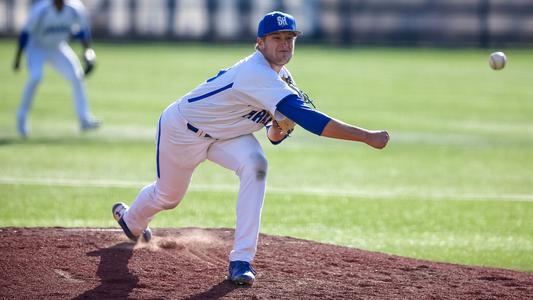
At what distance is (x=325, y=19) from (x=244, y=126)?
34164mm

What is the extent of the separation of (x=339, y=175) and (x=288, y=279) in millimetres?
6503

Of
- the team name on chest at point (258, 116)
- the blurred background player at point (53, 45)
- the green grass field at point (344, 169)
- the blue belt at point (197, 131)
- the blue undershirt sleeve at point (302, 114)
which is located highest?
the blue undershirt sleeve at point (302, 114)

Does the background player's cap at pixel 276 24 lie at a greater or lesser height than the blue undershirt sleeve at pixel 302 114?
greater

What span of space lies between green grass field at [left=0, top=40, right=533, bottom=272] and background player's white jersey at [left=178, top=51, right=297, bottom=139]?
260 centimetres

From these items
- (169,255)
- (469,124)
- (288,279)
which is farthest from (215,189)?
(469,124)

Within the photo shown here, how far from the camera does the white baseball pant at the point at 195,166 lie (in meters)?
7.13

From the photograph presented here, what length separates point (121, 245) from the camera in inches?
327

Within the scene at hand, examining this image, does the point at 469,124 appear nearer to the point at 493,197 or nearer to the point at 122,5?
the point at 493,197

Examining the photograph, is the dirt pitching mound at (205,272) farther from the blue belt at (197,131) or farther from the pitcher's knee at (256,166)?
the blue belt at (197,131)

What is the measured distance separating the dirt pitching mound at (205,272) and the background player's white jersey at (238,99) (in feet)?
3.87

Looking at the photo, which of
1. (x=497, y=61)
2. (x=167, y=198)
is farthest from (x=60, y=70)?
(x=167, y=198)

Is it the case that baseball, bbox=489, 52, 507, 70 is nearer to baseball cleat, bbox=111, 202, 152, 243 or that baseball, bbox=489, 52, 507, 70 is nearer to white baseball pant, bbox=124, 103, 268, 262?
white baseball pant, bbox=124, 103, 268, 262

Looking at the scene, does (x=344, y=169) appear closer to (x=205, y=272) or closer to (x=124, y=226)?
(x=124, y=226)

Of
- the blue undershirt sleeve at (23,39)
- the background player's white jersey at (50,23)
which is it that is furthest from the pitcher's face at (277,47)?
the background player's white jersey at (50,23)
